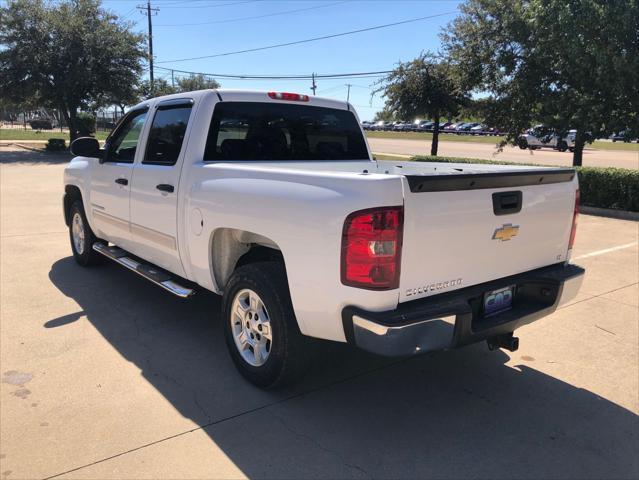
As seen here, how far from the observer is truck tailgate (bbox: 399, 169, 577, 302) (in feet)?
8.94

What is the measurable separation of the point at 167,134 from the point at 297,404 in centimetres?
251

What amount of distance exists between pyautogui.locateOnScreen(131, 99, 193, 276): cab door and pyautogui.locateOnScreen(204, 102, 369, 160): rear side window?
305 millimetres

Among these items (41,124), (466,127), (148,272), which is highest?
(466,127)

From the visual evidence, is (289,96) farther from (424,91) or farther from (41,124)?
(41,124)

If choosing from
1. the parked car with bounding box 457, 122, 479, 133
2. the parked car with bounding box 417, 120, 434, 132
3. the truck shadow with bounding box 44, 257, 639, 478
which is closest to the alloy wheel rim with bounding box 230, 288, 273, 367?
the truck shadow with bounding box 44, 257, 639, 478

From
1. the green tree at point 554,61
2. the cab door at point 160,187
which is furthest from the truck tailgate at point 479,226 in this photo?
the green tree at point 554,61

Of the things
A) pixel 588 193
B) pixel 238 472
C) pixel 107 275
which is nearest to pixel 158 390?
pixel 238 472

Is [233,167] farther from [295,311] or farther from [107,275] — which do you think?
[107,275]

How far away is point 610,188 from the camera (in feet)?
37.7

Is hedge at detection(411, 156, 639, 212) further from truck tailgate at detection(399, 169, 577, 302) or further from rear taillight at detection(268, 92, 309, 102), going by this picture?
truck tailgate at detection(399, 169, 577, 302)

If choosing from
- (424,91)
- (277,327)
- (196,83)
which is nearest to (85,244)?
(277,327)

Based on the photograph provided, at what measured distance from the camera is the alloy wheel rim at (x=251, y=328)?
3410mm

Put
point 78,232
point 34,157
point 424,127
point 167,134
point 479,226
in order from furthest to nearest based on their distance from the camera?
point 424,127
point 34,157
point 78,232
point 167,134
point 479,226

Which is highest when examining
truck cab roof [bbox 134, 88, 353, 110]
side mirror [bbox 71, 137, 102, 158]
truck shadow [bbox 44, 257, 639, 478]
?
truck cab roof [bbox 134, 88, 353, 110]
